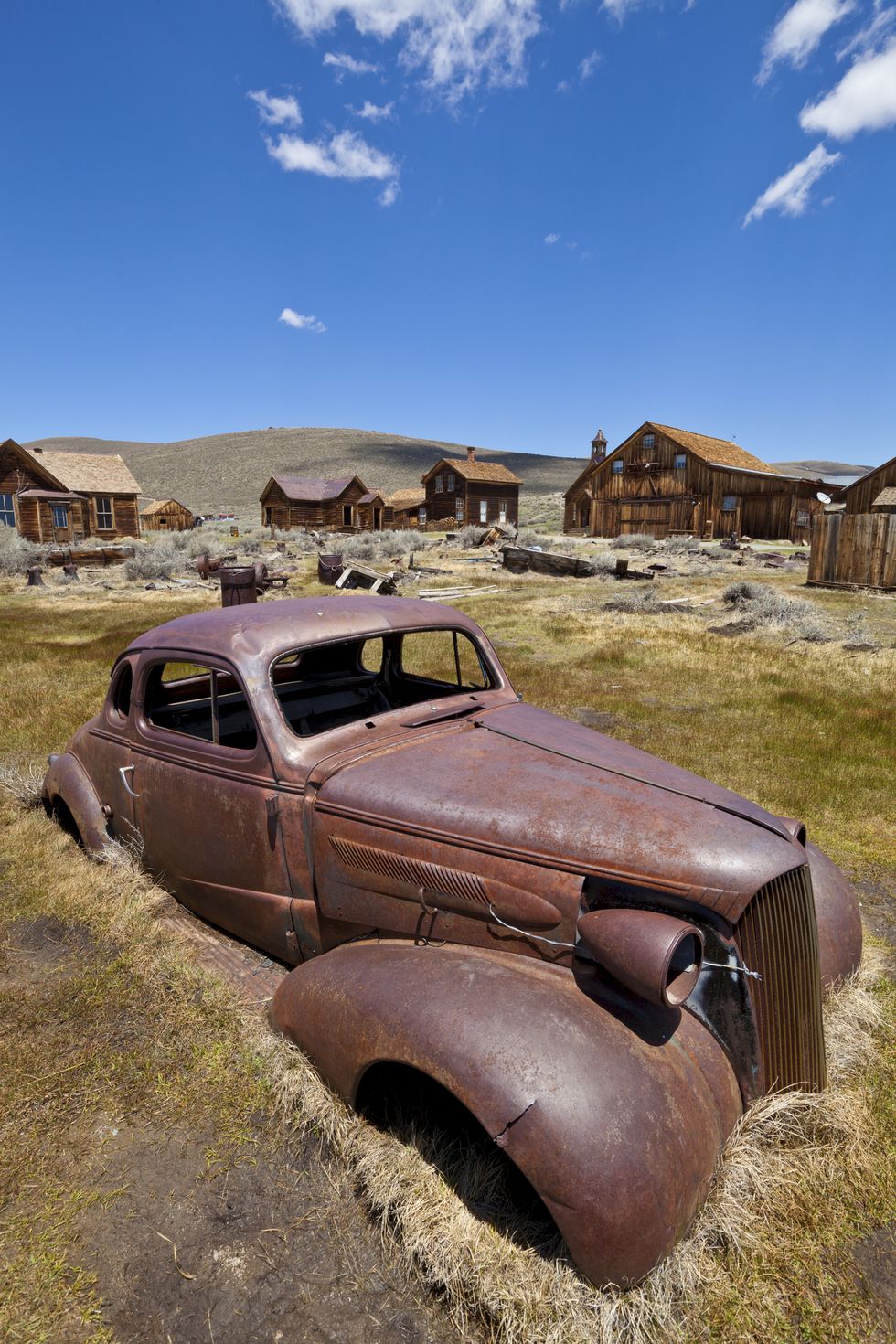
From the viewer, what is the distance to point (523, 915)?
2430 millimetres

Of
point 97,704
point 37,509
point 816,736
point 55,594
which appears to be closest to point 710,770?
point 816,736

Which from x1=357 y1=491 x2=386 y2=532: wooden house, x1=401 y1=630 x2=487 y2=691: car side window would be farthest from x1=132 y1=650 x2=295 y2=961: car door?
x1=357 y1=491 x2=386 y2=532: wooden house

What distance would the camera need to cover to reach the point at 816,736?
7719mm

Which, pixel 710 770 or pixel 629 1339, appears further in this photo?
pixel 710 770

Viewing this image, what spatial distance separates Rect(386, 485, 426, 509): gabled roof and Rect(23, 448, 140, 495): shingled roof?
67.9 ft

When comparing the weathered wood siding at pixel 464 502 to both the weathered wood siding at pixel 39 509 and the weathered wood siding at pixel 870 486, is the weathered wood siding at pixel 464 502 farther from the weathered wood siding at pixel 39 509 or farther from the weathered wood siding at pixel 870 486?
the weathered wood siding at pixel 870 486

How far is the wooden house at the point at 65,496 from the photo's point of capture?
34.0 metres

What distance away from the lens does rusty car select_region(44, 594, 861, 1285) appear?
78.9 inches

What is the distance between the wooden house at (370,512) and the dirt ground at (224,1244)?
45.9m

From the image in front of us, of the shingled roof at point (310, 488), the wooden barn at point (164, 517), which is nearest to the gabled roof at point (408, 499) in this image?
the shingled roof at point (310, 488)

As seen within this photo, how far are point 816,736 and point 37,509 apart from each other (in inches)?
1457

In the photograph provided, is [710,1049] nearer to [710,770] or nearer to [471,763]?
[471,763]

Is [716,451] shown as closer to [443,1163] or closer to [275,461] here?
[443,1163]

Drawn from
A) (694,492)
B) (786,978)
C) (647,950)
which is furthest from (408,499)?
(647,950)
